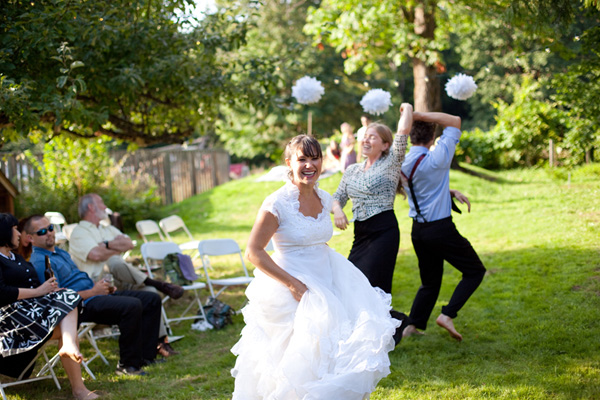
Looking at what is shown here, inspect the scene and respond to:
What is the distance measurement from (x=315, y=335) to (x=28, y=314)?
98.0 inches

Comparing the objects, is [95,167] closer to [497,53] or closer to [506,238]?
[506,238]

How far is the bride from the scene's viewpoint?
2.86m

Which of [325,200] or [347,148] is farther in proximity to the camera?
[347,148]

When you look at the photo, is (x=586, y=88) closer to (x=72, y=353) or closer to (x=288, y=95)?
(x=72, y=353)

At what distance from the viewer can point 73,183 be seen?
13094 millimetres

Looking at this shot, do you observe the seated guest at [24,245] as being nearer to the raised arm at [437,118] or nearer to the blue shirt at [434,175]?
the blue shirt at [434,175]

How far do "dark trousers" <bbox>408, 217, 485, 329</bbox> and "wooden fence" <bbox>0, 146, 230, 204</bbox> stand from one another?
1185 cm

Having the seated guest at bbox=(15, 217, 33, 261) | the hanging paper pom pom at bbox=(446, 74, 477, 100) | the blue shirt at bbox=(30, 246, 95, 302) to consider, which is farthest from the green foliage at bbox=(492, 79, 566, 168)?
the seated guest at bbox=(15, 217, 33, 261)

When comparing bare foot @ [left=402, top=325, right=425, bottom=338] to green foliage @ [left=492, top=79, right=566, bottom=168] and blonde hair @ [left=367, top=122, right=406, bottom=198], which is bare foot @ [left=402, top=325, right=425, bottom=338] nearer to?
blonde hair @ [left=367, top=122, right=406, bottom=198]

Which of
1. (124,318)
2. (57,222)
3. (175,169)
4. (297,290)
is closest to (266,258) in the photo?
(297,290)

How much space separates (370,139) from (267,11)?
2592 centimetres

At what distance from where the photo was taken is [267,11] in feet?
94.8

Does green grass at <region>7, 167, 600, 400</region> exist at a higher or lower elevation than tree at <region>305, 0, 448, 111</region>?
lower

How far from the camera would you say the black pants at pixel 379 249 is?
179 inches
